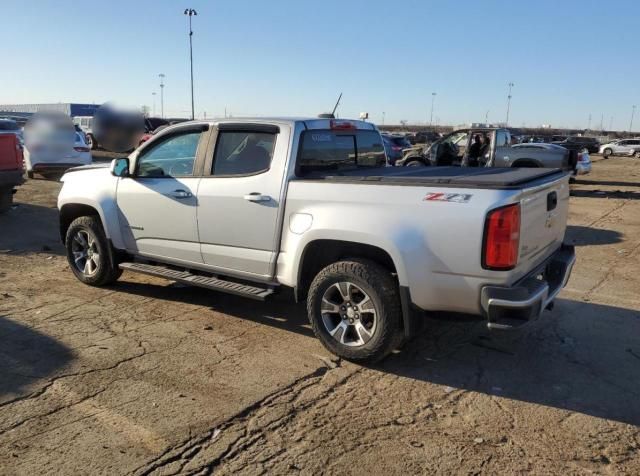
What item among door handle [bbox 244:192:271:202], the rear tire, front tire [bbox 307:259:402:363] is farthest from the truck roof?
the rear tire

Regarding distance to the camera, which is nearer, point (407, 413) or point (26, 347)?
point (407, 413)

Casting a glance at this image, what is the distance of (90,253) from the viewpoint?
614 cm

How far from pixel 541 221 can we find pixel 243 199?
7.83 feet

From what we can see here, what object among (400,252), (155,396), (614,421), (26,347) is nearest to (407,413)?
(400,252)

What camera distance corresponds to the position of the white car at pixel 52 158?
1573 cm

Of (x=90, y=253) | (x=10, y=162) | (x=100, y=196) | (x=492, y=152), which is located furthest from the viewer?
(x=492, y=152)

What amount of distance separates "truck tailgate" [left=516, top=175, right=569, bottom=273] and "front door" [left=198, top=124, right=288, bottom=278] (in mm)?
1907

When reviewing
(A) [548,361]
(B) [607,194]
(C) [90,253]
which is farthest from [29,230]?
(B) [607,194]

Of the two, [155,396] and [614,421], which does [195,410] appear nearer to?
[155,396]

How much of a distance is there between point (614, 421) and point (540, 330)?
1573 mm

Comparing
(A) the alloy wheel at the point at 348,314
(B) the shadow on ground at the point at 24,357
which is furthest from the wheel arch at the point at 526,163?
(B) the shadow on ground at the point at 24,357

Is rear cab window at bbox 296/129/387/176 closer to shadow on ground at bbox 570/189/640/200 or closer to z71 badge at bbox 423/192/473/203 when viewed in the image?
z71 badge at bbox 423/192/473/203

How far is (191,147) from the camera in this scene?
207 inches

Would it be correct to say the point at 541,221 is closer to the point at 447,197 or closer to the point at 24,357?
the point at 447,197
